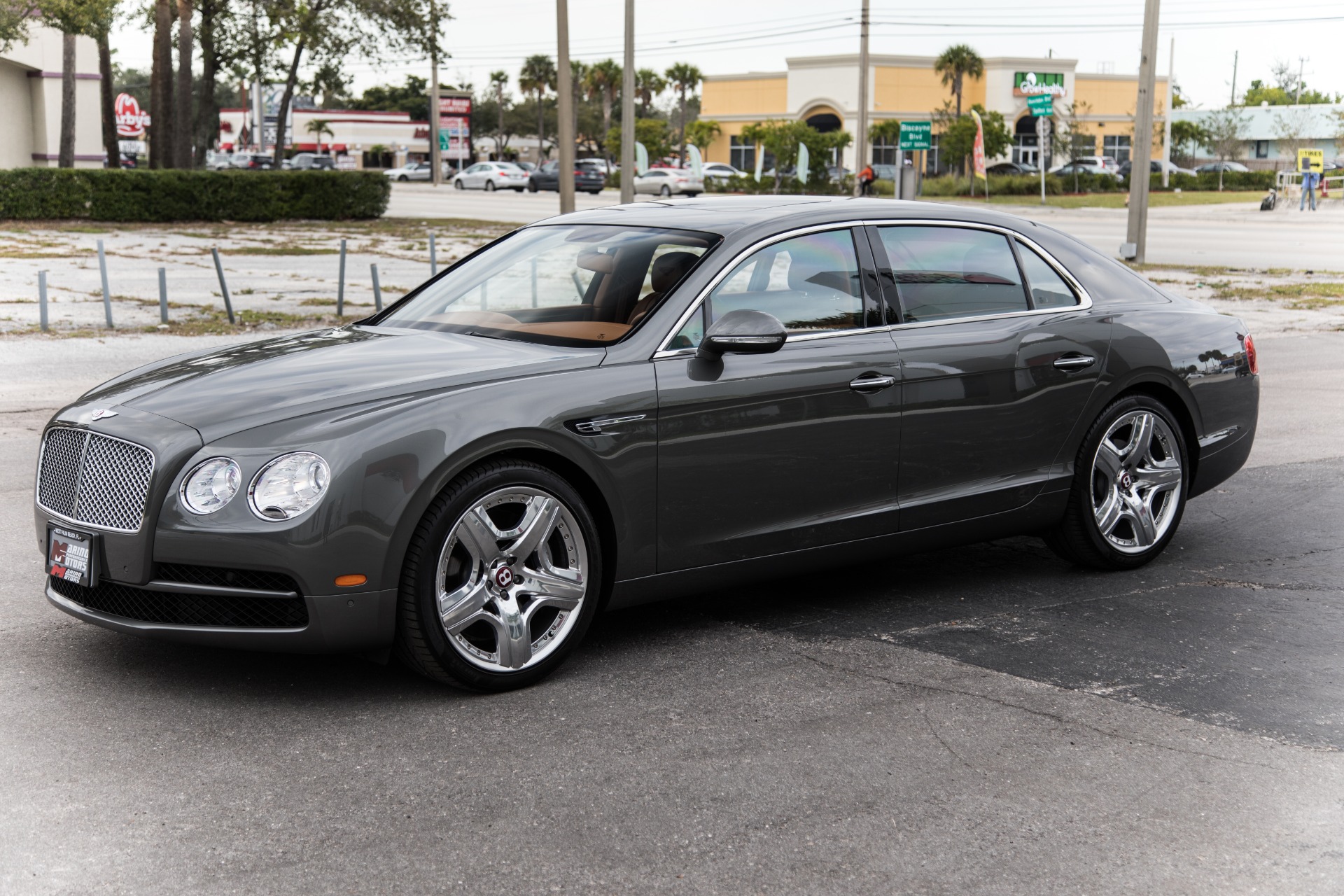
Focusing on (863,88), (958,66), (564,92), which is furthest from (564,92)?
(958,66)

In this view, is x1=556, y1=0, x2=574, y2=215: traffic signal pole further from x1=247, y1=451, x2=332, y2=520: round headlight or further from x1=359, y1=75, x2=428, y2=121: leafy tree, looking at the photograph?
x1=359, y1=75, x2=428, y2=121: leafy tree

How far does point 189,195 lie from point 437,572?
35.4 metres

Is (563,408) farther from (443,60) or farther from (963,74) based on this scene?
(963,74)

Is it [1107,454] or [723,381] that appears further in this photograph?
[1107,454]

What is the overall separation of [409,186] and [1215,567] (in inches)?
2854

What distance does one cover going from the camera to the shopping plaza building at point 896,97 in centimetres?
8838

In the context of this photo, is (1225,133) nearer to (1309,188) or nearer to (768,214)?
(1309,188)

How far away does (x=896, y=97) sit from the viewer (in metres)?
90.1

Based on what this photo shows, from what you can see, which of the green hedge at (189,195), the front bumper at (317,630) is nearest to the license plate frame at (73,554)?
the front bumper at (317,630)

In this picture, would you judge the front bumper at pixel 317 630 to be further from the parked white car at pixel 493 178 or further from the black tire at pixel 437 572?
the parked white car at pixel 493 178

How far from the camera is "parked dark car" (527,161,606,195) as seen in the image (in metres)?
62.5

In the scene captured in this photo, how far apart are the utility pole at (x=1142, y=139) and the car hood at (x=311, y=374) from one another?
2103cm

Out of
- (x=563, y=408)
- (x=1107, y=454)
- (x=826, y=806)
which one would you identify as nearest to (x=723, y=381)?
(x=563, y=408)

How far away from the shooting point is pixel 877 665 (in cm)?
496
